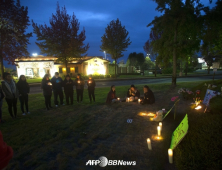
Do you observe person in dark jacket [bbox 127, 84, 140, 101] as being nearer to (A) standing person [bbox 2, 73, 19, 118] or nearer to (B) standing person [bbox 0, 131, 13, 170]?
(A) standing person [bbox 2, 73, 19, 118]

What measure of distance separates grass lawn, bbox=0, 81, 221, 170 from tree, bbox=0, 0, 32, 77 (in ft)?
67.2

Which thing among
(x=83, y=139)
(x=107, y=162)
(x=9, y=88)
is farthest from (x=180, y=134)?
(x=9, y=88)

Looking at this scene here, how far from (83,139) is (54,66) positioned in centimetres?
3222

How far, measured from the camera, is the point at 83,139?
443 centimetres

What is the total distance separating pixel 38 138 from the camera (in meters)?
4.59

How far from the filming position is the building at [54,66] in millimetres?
32656

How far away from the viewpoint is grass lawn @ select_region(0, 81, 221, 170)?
3367 millimetres

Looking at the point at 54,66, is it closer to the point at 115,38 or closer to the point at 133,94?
the point at 115,38

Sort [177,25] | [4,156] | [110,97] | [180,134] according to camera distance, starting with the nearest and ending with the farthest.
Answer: [4,156] → [180,134] → [110,97] → [177,25]

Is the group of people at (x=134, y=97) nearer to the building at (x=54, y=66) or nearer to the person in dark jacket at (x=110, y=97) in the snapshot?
the person in dark jacket at (x=110, y=97)

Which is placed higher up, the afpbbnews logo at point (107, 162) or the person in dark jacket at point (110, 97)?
the person in dark jacket at point (110, 97)

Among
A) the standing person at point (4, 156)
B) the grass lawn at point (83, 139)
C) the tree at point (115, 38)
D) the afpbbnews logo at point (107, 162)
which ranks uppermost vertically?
the tree at point (115, 38)

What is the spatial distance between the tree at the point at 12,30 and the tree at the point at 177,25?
20.7m

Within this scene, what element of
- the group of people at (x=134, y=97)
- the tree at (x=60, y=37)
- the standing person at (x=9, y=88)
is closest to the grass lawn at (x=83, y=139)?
the standing person at (x=9, y=88)
